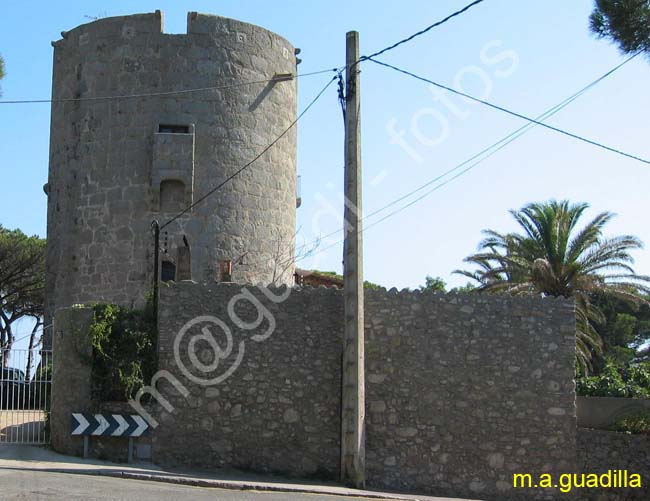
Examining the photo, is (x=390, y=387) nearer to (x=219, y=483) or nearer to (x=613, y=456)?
(x=219, y=483)

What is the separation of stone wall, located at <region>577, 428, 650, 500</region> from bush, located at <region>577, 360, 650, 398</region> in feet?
5.94

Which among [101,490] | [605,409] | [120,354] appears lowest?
[101,490]

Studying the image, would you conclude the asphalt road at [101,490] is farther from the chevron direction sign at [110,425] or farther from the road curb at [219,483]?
the chevron direction sign at [110,425]

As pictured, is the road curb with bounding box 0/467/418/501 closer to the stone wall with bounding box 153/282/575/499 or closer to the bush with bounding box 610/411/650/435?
the stone wall with bounding box 153/282/575/499

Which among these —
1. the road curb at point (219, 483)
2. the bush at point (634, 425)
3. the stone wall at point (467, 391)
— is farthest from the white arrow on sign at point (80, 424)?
the bush at point (634, 425)

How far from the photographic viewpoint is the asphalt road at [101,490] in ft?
37.9

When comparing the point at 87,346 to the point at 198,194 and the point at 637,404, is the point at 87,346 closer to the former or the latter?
the point at 198,194

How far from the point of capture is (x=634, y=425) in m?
17.0

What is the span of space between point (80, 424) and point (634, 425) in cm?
996

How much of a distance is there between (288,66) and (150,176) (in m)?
4.75

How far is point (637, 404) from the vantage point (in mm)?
17266

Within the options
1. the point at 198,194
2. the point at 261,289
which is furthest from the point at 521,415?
the point at 198,194

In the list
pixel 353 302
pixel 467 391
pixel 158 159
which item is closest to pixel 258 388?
pixel 353 302

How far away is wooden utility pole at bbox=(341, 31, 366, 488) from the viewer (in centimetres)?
1496
